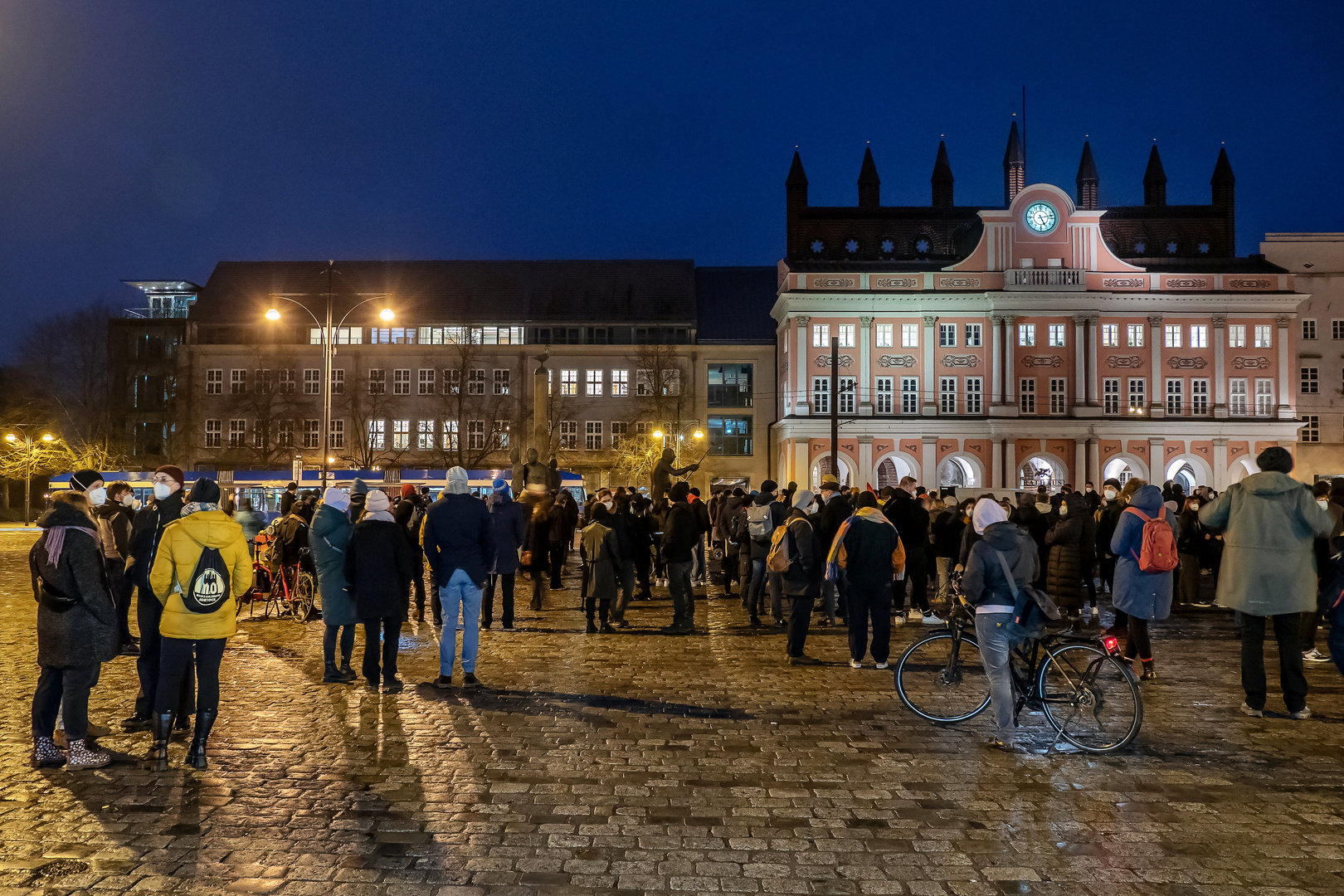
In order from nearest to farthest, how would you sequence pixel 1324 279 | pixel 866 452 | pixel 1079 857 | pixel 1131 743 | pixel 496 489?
pixel 1079 857, pixel 1131 743, pixel 496 489, pixel 866 452, pixel 1324 279

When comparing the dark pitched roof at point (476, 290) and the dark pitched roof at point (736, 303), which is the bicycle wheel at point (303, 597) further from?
the dark pitched roof at point (476, 290)

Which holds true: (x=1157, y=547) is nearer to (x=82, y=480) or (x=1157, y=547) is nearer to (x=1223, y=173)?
(x=82, y=480)

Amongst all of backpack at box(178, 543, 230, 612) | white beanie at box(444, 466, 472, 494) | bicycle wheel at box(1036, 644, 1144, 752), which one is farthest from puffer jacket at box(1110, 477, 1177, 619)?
backpack at box(178, 543, 230, 612)

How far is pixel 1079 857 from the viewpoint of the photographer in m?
5.22

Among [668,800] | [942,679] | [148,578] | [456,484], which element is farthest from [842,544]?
Answer: [148,578]

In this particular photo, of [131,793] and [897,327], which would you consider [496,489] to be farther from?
[897,327]

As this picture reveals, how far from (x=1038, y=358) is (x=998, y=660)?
5308 centimetres

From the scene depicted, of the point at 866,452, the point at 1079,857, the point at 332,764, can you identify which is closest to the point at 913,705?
the point at 1079,857

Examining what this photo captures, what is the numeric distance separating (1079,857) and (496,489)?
9199mm

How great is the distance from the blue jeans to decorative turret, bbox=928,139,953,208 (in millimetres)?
62354

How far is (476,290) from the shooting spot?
68.1 m

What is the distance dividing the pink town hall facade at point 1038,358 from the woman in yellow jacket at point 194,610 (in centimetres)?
5002

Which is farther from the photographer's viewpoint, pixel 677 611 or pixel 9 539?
pixel 9 539

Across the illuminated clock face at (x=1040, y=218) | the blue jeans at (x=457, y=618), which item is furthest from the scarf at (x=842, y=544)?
the illuminated clock face at (x=1040, y=218)
